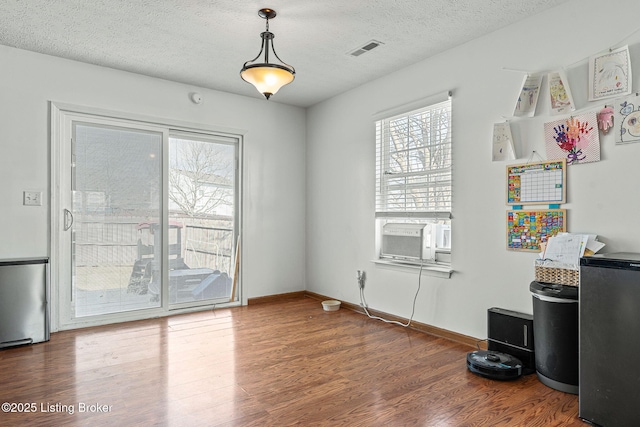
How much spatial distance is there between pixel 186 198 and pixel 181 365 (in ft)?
6.88

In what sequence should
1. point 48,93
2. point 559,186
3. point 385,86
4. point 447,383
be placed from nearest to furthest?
point 447,383 → point 559,186 → point 48,93 → point 385,86

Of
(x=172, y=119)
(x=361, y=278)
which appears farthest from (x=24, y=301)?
(x=361, y=278)

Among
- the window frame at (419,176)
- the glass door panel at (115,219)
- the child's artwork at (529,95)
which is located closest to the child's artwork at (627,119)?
the child's artwork at (529,95)

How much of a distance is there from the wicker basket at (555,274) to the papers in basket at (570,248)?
0.03m

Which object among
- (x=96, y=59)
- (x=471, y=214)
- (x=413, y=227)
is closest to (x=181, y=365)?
(x=413, y=227)

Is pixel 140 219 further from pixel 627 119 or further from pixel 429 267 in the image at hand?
pixel 627 119

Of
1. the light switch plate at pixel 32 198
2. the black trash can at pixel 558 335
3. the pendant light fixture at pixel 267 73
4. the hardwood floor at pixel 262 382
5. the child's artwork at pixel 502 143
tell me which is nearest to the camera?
the hardwood floor at pixel 262 382

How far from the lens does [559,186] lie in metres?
2.68

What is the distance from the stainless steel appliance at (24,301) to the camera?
3150 mm

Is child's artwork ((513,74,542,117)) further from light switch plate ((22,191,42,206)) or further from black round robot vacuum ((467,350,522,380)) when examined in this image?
light switch plate ((22,191,42,206))

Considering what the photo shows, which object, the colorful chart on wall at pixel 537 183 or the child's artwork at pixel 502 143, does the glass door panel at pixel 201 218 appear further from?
the colorful chart on wall at pixel 537 183

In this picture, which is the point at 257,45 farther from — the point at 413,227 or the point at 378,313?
the point at 378,313

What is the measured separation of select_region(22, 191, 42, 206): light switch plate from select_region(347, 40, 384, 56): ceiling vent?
3.09 metres

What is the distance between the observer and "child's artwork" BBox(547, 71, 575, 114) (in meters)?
2.63
